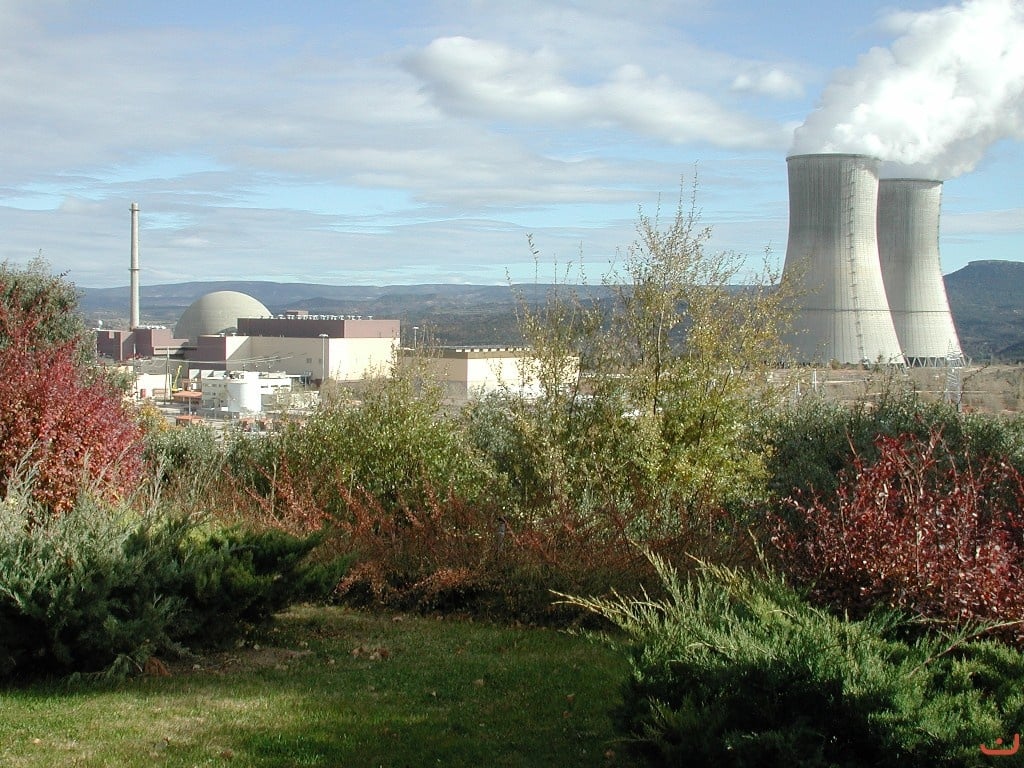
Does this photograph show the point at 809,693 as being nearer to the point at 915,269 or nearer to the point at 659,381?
the point at 659,381

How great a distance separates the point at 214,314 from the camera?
71812 millimetres

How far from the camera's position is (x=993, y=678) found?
139 inches

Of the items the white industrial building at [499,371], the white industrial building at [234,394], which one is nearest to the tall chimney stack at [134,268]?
the white industrial building at [234,394]

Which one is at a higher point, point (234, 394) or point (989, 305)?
point (989, 305)

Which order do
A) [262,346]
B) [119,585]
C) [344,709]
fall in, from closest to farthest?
[344,709] < [119,585] < [262,346]

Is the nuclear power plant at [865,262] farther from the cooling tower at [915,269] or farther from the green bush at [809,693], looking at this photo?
the green bush at [809,693]

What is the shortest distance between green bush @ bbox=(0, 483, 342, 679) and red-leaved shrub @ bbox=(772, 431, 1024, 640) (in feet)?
11.7

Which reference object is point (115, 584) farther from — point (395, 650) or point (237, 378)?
point (237, 378)

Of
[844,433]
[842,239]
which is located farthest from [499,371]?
[842,239]

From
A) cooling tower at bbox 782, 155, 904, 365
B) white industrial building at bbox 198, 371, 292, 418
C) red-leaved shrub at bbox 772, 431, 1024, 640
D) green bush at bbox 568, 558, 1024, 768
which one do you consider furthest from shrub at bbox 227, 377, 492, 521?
cooling tower at bbox 782, 155, 904, 365

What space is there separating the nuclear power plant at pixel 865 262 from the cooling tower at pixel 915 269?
29mm

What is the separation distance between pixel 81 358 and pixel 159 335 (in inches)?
1813

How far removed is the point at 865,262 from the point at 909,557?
25.2 metres

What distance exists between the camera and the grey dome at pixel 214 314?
71.1 m
